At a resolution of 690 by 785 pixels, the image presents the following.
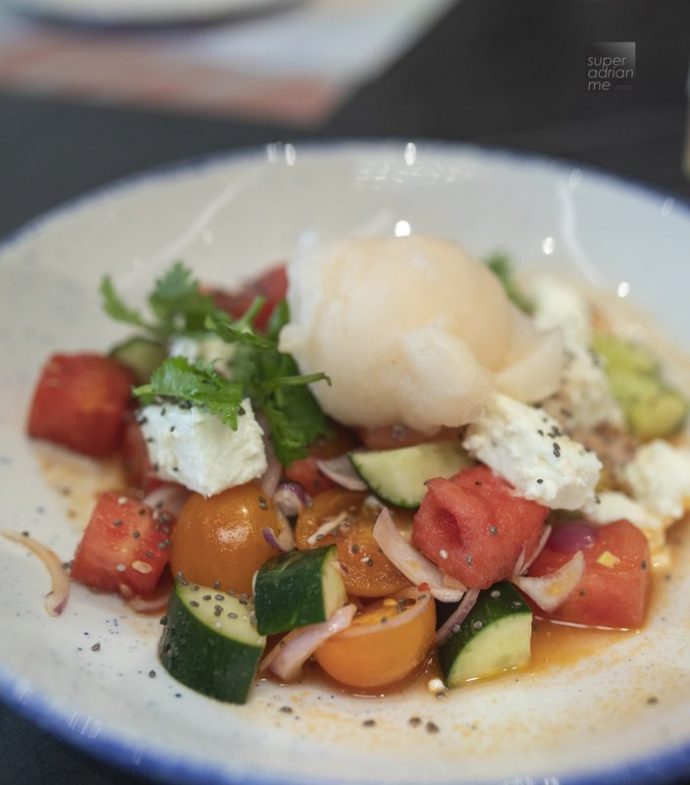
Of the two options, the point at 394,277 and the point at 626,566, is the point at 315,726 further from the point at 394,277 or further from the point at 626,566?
the point at 394,277

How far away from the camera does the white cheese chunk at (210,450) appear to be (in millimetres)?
2350

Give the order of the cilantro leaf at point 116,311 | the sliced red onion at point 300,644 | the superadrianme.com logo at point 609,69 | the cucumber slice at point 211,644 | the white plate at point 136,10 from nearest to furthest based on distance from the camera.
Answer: the cucumber slice at point 211,644 → the sliced red onion at point 300,644 → the cilantro leaf at point 116,311 → the superadrianme.com logo at point 609,69 → the white plate at point 136,10

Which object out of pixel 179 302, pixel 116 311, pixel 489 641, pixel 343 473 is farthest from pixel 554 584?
pixel 116 311

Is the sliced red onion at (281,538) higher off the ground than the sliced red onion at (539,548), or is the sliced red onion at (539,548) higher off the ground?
the sliced red onion at (281,538)

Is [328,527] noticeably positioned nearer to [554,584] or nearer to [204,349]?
[554,584]

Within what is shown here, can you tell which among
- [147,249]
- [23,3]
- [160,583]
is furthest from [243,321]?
[23,3]

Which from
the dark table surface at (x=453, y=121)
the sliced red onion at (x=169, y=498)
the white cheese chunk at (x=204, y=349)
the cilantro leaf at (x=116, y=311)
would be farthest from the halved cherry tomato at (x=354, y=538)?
the dark table surface at (x=453, y=121)

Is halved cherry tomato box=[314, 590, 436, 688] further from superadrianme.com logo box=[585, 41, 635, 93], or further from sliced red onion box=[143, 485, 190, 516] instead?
superadrianme.com logo box=[585, 41, 635, 93]

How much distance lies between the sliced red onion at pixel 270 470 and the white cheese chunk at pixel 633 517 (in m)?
0.93

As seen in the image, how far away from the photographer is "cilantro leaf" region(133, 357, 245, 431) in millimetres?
2320

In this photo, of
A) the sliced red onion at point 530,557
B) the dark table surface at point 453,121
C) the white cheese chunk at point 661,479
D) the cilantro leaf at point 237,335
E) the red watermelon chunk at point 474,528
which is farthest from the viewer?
the dark table surface at point 453,121

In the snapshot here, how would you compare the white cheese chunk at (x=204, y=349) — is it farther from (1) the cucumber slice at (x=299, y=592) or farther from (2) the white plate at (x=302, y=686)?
(1) the cucumber slice at (x=299, y=592)

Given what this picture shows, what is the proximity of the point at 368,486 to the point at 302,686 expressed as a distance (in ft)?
1.94

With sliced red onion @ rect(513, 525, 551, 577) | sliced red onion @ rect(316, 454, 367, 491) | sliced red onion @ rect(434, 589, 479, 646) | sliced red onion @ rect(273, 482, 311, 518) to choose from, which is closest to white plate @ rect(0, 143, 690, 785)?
sliced red onion @ rect(434, 589, 479, 646)
